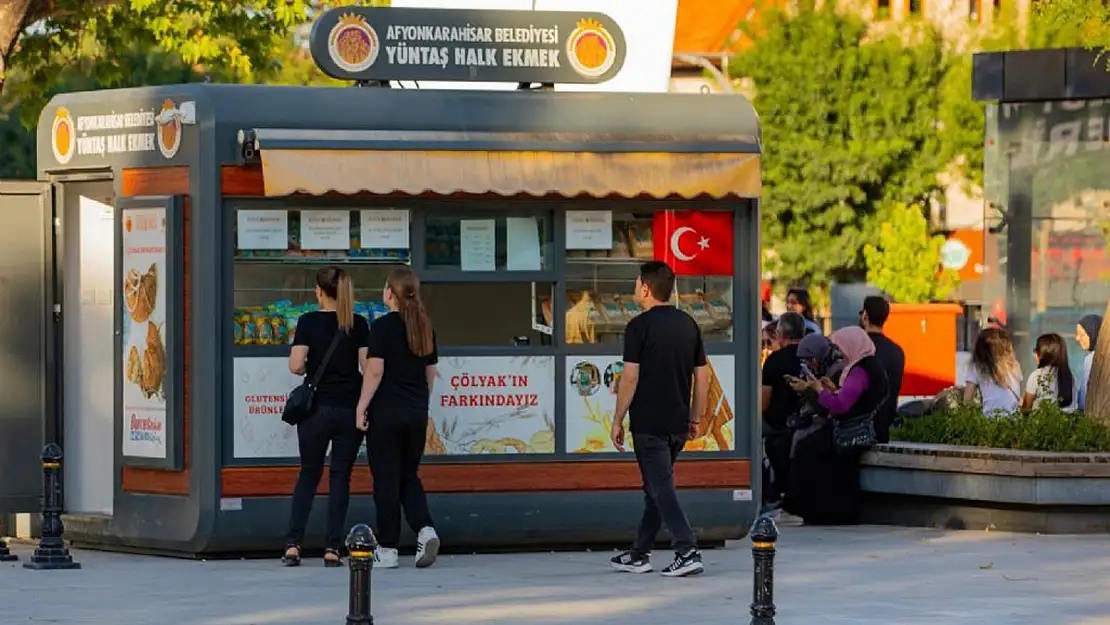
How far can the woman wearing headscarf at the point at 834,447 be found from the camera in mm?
15336

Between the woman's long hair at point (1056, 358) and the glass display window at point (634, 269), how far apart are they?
3.74 meters

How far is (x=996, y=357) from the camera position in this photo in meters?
16.2

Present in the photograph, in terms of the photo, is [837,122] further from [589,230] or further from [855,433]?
[589,230]

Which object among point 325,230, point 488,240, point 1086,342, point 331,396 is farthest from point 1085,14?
point 331,396

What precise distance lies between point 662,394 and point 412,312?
149 cm

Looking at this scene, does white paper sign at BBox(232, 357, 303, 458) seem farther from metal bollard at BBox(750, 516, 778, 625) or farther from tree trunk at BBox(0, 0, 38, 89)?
tree trunk at BBox(0, 0, 38, 89)

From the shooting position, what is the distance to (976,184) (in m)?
60.7

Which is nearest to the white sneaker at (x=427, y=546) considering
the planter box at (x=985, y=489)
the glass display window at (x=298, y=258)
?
the glass display window at (x=298, y=258)

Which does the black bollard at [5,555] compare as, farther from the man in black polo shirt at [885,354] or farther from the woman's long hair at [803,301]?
the woman's long hair at [803,301]

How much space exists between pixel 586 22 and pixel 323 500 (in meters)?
3.45

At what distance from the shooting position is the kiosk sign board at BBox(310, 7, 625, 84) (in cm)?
1386

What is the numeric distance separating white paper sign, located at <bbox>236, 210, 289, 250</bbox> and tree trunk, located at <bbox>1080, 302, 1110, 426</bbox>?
19.5 feet

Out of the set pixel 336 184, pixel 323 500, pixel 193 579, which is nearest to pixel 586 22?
pixel 336 184

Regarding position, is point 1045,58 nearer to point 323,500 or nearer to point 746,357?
point 746,357
